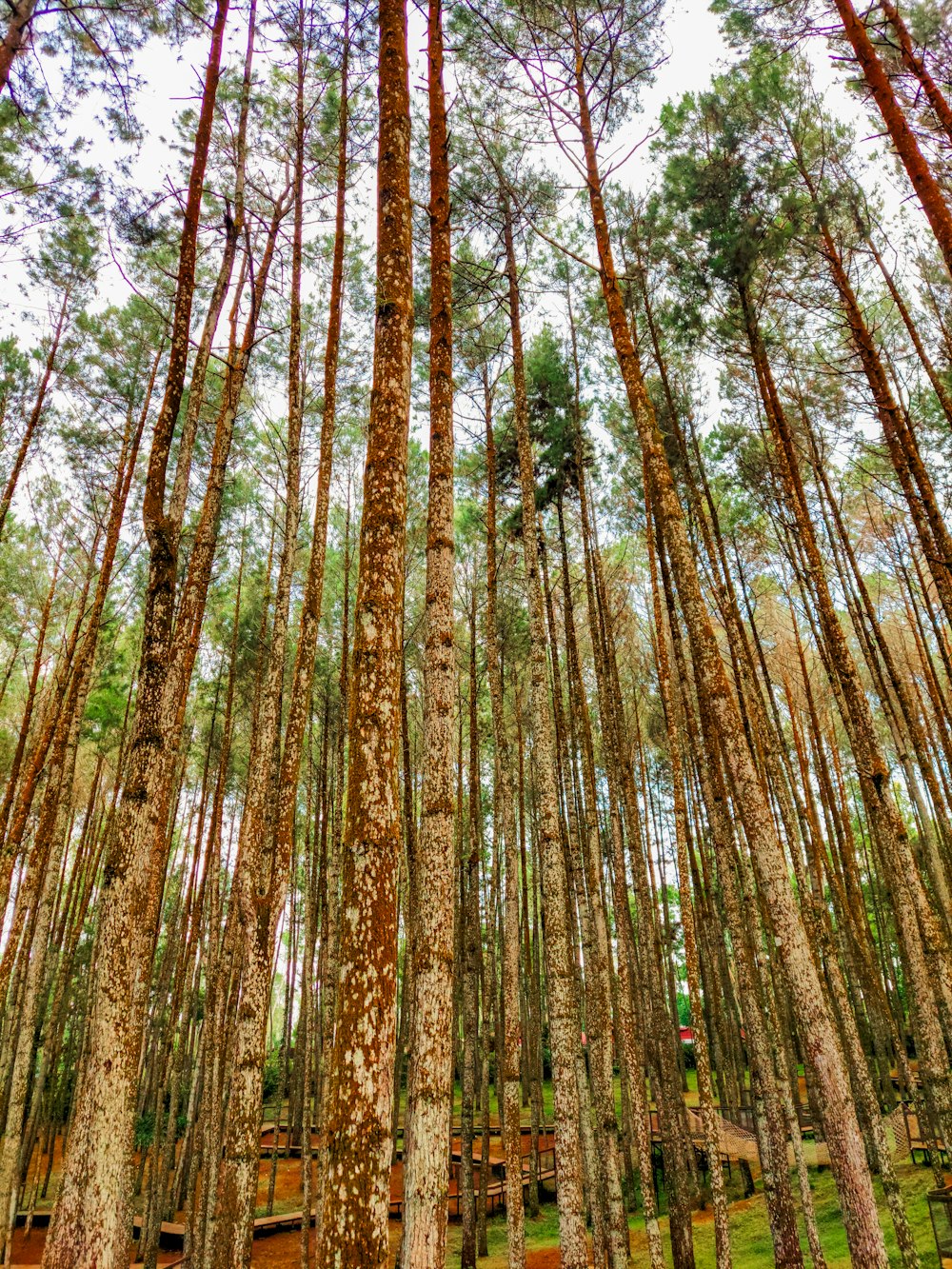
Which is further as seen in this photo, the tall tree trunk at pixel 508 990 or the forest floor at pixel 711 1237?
the forest floor at pixel 711 1237

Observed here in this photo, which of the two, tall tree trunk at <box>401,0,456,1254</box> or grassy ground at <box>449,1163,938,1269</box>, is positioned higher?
tall tree trunk at <box>401,0,456,1254</box>

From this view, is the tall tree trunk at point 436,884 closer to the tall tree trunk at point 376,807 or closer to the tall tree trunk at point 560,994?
the tall tree trunk at point 376,807

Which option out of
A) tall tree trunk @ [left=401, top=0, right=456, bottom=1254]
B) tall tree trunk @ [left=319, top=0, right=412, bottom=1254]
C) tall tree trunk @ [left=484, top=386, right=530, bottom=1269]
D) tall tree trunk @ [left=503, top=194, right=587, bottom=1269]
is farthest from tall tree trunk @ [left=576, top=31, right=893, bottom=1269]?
tall tree trunk @ [left=319, top=0, right=412, bottom=1254]

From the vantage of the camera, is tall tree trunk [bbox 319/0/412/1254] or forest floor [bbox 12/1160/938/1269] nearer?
tall tree trunk [bbox 319/0/412/1254]

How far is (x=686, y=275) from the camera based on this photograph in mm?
7762

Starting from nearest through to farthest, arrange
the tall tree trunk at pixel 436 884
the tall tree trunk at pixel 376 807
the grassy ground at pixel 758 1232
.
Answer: the tall tree trunk at pixel 376 807 → the tall tree trunk at pixel 436 884 → the grassy ground at pixel 758 1232

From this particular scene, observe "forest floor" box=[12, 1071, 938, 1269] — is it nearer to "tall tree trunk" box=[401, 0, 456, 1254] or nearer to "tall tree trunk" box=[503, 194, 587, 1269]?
"tall tree trunk" box=[503, 194, 587, 1269]

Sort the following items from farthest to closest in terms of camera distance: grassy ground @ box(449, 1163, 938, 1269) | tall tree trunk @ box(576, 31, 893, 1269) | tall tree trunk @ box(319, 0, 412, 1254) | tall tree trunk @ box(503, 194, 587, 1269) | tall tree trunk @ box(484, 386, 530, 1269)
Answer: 1. grassy ground @ box(449, 1163, 938, 1269)
2. tall tree trunk @ box(484, 386, 530, 1269)
3. tall tree trunk @ box(503, 194, 587, 1269)
4. tall tree trunk @ box(576, 31, 893, 1269)
5. tall tree trunk @ box(319, 0, 412, 1254)

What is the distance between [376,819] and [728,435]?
8.37 meters

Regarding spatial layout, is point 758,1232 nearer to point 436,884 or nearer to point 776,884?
point 776,884

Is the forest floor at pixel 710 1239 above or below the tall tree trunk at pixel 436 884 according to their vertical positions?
below

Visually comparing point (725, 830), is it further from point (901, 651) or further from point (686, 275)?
point (901, 651)

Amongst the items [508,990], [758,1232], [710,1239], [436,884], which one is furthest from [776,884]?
[710,1239]

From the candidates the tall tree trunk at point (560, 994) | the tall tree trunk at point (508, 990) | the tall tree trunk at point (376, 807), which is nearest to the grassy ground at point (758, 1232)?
the tall tree trunk at point (508, 990)
